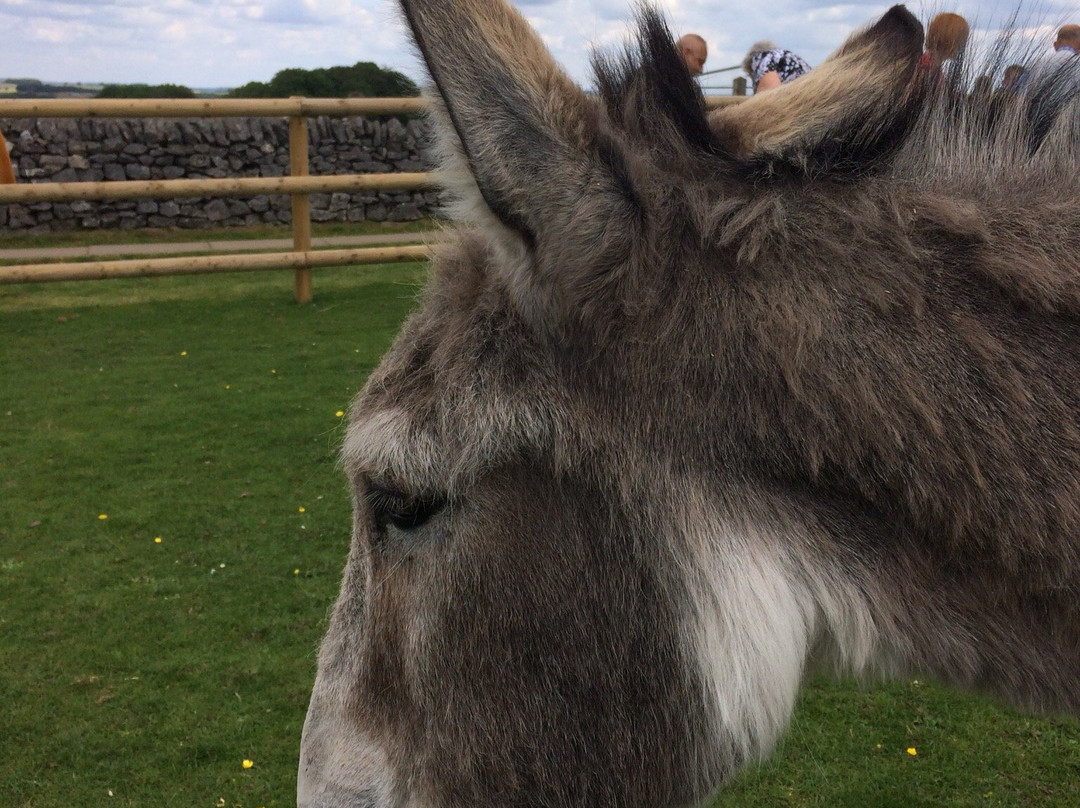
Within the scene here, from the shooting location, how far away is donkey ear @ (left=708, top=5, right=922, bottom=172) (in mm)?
1491

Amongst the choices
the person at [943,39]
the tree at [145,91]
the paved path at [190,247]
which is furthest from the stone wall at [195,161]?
the person at [943,39]

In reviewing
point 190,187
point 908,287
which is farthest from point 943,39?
point 190,187

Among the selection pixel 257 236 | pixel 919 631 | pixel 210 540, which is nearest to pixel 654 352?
pixel 919 631

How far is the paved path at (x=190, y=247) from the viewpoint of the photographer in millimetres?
13594

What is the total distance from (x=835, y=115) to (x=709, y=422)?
546mm

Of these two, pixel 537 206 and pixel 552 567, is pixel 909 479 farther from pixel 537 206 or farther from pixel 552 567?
pixel 537 206

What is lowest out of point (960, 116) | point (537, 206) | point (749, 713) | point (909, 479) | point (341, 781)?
point (341, 781)

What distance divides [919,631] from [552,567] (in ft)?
1.88

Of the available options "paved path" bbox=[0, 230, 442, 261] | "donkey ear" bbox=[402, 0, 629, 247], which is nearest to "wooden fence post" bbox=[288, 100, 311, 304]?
A: "paved path" bbox=[0, 230, 442, 261]

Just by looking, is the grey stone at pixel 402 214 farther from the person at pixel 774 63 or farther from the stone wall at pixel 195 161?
the person at pixel 774 63

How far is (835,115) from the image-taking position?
1.50 meters

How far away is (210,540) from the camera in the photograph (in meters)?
5.70

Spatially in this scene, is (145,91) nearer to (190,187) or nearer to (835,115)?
(190,187)

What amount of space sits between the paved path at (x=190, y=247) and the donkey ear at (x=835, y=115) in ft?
38.7
